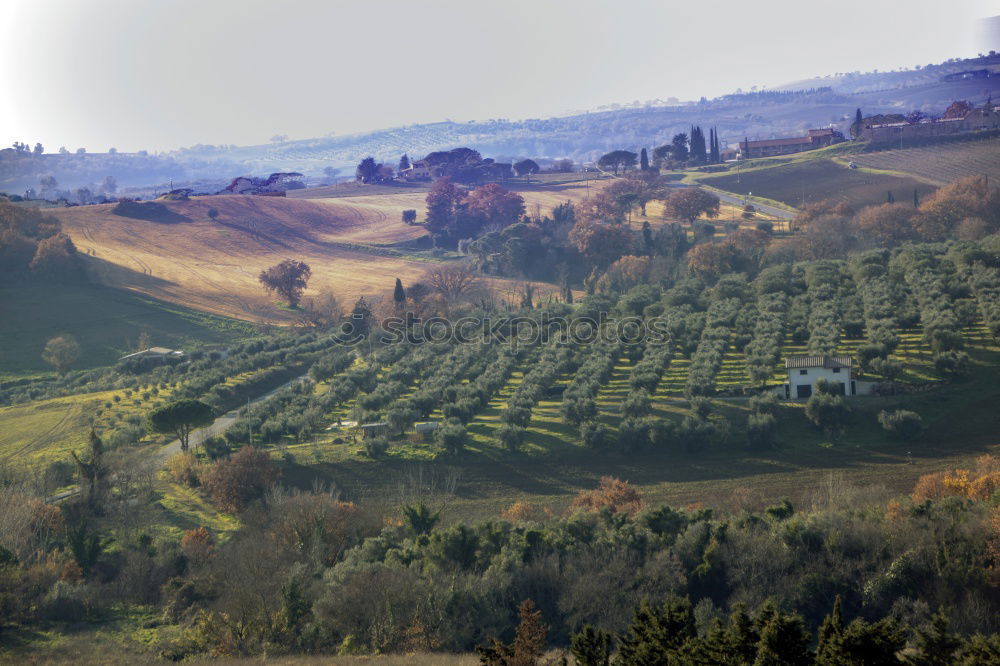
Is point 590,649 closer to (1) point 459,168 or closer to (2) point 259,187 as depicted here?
(1) point 459,168

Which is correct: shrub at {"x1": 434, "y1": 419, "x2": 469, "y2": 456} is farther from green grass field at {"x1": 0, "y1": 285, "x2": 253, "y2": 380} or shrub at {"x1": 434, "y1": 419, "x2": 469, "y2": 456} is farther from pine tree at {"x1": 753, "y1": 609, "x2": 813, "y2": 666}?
green grass field at {"x1": 0, "y1": 285, "x2": 253, "y2": 380}

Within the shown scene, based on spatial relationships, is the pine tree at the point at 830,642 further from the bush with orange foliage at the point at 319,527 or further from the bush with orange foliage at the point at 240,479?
the bush with orange foliage at the point at 240,479

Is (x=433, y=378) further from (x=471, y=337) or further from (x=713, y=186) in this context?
(x=713, y=186)

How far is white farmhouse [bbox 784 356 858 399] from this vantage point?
1428 inches

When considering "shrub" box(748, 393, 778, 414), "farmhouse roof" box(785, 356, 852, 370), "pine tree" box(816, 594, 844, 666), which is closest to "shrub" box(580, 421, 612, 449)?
"shrub" box(748, 393, 778, 414)

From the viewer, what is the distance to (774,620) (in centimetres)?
1496

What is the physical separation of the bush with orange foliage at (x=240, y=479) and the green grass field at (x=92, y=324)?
85.5ft

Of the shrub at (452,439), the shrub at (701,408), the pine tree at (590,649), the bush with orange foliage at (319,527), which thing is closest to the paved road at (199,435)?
the bush with orange foliage at (319,527)

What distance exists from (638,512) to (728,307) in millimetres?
26652

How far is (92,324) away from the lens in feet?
198

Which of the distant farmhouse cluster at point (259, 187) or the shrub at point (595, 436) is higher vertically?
the distant farmhouse cluster at point (259, 187)

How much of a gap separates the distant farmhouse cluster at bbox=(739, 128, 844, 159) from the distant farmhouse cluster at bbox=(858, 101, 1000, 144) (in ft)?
14.6

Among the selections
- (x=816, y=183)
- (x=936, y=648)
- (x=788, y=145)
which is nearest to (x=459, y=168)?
(x=788, y=145)

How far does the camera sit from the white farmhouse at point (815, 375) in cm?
3628
